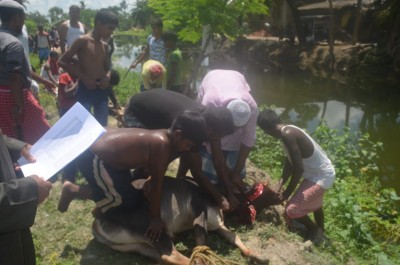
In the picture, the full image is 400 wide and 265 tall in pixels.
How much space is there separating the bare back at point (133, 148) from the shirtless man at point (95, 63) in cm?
154

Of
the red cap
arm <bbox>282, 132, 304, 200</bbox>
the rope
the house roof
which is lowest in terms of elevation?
the rope

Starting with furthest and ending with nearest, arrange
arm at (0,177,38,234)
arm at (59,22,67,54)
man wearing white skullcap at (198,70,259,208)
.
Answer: arm at (59,22,67,54) < man wearing white skullcap at (198,70,259,208) < arm at (0,177,38,234)

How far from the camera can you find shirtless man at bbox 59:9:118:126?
4.26m

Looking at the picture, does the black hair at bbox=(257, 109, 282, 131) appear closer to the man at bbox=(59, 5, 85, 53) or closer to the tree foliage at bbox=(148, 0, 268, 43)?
the tree foliage at bbox=(148, 0, 268, 43)

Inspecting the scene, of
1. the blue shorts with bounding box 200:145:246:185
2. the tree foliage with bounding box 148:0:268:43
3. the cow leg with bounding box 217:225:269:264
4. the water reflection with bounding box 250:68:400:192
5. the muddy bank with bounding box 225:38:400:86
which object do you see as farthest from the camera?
the muddy bank with bounding box 225:38:400:86

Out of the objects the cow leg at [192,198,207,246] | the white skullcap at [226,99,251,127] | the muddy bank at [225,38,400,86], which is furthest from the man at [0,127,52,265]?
the muddy bank at [225,38,400,86]


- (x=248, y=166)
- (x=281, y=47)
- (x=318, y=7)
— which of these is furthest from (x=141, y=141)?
(x=318, y=7)

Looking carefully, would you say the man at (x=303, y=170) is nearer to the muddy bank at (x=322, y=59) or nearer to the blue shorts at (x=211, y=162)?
the blue shorts at (x=211, y=162)

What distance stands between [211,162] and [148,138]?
4.46ft

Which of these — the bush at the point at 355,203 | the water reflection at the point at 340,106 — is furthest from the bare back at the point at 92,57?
→ the water reflection at the point at 340,106

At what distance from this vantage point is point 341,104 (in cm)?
1352

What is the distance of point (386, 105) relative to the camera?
13.1 metres

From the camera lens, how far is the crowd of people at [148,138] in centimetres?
289

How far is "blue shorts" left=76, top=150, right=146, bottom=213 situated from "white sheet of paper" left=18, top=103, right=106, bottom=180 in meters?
0.70
